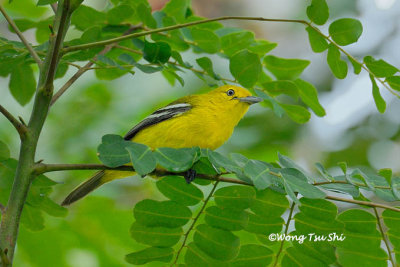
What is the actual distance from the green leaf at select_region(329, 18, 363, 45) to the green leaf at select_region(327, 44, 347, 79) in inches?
2.3

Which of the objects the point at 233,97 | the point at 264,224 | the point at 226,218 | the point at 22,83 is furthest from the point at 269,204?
the point at 233,97

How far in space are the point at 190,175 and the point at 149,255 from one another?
41 centimetres

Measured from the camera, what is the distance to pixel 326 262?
246 cm

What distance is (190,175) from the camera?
8.37 feet

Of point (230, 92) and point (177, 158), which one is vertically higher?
point (230, 92)

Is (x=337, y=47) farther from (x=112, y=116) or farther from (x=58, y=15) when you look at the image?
(x=112, y=116)

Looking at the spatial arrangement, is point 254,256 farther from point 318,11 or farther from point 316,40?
point 318,11

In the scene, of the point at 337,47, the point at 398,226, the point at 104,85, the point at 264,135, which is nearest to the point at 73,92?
the point at 104,85

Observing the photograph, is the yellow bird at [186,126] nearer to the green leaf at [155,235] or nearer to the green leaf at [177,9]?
the green leaf at [177,9]

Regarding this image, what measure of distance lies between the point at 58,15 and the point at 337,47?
1311mm

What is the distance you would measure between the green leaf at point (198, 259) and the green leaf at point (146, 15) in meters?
1.33

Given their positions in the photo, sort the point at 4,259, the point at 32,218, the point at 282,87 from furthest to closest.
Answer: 1. the point at 282,87
2. the point at 32,218
3. the point at 4,259

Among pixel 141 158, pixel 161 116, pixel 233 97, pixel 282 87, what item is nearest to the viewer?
pixel 141 158
